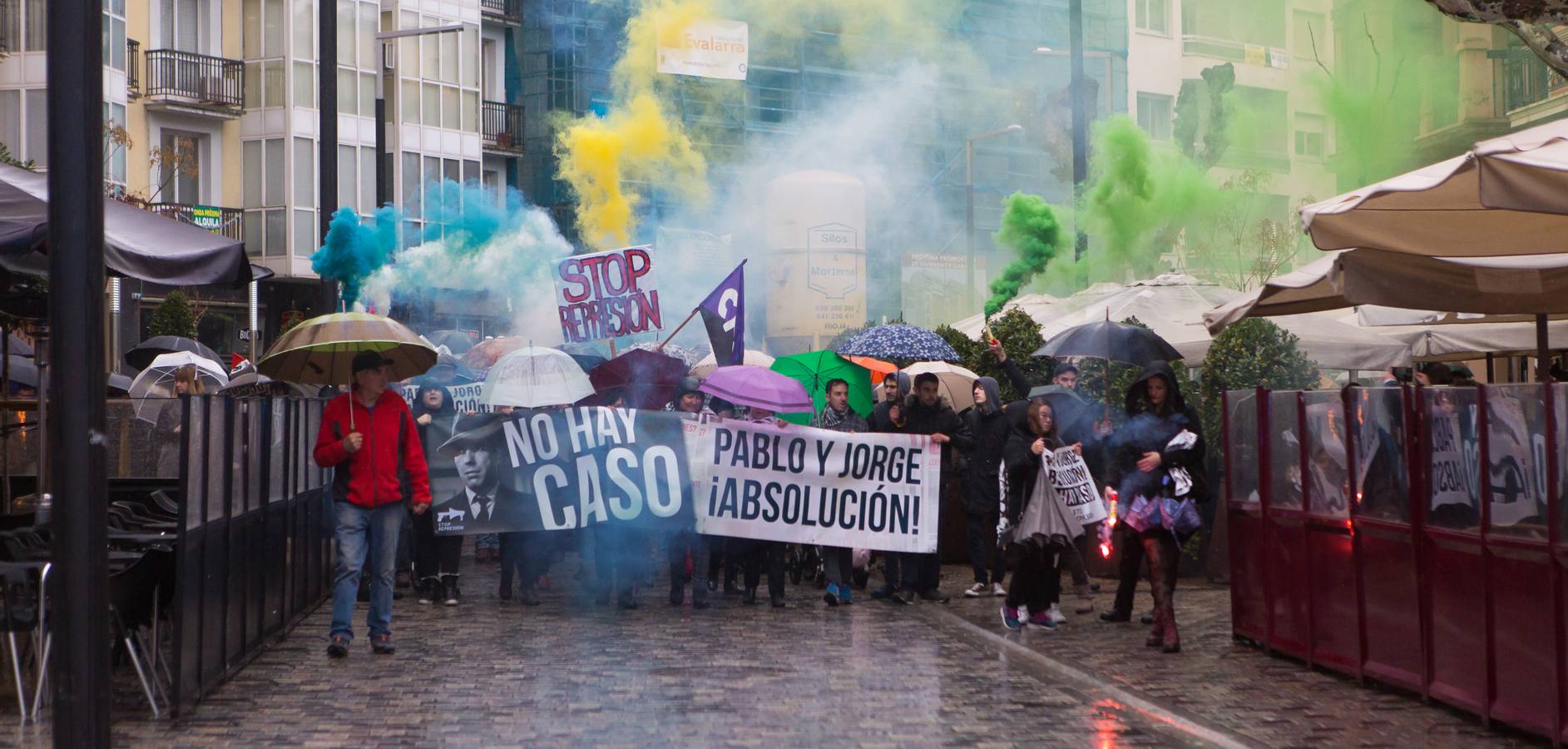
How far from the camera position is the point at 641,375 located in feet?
47.9

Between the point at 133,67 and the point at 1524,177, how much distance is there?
116 ft

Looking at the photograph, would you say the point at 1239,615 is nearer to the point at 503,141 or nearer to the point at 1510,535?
the point at 1510,535

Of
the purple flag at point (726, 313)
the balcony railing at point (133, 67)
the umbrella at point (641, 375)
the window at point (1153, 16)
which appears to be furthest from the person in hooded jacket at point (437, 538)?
the balcony railing at point (133, 67)

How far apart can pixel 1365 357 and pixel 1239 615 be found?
24.0ft

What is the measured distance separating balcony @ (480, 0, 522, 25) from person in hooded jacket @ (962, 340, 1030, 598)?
27.4m

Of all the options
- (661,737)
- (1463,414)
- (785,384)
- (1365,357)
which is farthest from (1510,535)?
(1365,357)

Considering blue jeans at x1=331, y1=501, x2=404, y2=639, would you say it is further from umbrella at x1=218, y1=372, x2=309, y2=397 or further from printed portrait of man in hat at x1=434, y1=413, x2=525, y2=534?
umbrella at x1=218, y1=372, x2=309, y2=397

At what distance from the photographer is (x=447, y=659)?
1009cm

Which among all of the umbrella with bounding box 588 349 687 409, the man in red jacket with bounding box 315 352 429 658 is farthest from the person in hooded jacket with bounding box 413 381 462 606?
the man in red jacket with bounding box 315 352 429 658

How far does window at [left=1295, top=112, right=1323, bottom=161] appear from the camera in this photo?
19169 millimetres

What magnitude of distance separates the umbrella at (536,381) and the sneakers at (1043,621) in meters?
4.60

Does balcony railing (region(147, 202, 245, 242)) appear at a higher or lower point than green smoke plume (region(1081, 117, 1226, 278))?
higher

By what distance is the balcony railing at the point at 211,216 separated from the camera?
35.2 metres

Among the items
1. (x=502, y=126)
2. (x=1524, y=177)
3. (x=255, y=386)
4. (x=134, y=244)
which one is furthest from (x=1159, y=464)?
(x=502, y=126)
